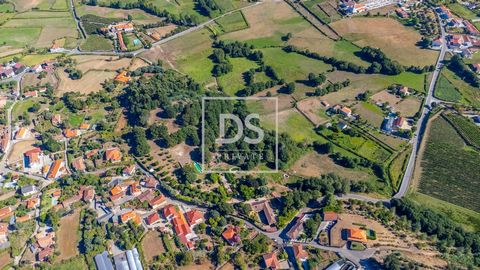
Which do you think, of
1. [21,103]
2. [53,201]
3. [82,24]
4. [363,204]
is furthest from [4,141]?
[363,204]

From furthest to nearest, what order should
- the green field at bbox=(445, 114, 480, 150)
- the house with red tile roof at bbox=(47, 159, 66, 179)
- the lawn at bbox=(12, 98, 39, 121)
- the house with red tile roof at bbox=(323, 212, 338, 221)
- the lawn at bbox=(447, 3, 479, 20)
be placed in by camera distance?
the lawn at bbox=(447, 3, 479, 20)
the lawn at bbox=(12, 98, 39, 121)
the green field at bbox=(445, 114, 480, 150)
the house with red tile roof at bbox=(47, 159, 66, 179)
the house with red tile roof at bbox=(323, 212, 338, 221)

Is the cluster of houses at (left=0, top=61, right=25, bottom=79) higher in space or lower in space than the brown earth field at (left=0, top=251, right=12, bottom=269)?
higher

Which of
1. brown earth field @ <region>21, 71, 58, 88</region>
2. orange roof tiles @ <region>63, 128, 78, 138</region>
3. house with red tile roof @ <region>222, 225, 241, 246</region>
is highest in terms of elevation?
brown earth field @ <region>21, 71, 58, 88</region>

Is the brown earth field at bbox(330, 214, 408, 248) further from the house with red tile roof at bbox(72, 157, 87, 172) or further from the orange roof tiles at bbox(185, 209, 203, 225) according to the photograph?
the house with red tile roof at bbox(72, 157, 87, 172)

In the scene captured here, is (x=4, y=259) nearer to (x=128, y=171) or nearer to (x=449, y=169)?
(x=128, y=171)

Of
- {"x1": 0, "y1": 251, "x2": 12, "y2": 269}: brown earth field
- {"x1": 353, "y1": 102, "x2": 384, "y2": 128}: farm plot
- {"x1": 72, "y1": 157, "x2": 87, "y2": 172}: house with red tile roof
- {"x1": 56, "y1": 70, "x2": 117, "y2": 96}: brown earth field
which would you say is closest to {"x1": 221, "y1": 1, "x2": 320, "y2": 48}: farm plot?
{"x1": 353, "y1": 102, "x2": 384, "y2": 128}: farm plot

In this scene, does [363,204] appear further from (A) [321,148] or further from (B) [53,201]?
→ (B) [53,201]

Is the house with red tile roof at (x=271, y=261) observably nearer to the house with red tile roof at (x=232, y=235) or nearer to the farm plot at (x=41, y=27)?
the house with red tile roof at (x=232, y=235)
